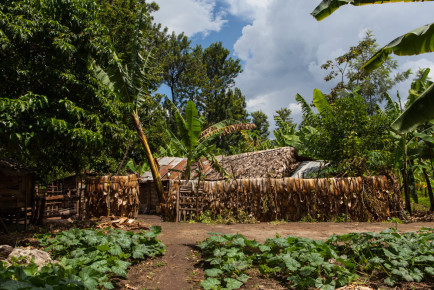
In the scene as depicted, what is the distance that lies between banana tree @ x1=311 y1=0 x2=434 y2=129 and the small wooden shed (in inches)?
315

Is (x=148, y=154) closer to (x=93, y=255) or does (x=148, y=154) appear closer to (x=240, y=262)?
(x=93, y=255)

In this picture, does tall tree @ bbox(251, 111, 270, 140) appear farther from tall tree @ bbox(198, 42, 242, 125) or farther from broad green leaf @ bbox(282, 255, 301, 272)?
broad green leaf @ bbox(282, 255, 301, 272)

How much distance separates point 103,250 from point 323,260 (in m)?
3.27

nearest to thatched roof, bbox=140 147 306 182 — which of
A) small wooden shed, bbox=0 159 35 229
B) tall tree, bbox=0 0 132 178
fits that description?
small wooden shed, bbox=0 159 35 229

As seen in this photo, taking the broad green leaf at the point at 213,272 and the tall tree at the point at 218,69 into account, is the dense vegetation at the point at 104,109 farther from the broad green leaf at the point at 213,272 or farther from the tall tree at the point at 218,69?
the tall tree at the point at 218,69

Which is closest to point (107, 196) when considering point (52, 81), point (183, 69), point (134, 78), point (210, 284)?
point (52, 81)

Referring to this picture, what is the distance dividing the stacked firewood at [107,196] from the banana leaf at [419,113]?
7.67 metres

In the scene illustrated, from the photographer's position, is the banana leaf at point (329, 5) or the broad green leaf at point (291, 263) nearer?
the broad green leaf at point (291, 263)

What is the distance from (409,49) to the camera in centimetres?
468

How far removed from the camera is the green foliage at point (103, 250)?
173 inches

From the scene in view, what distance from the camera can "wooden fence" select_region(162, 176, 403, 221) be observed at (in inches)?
354

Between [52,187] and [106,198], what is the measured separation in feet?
26.9

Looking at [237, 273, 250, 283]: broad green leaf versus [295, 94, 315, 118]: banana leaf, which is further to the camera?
[295, 94, 315, 118]: banana leaf

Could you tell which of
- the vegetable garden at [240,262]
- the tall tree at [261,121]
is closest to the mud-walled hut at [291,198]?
the vegetable garden at [240,262]
